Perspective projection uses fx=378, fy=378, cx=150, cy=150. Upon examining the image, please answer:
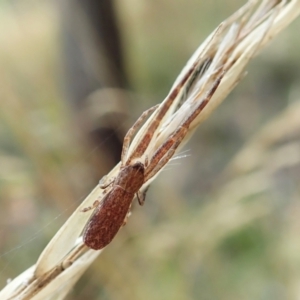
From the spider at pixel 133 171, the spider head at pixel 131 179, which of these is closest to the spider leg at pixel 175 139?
the spider at pixel 133 171

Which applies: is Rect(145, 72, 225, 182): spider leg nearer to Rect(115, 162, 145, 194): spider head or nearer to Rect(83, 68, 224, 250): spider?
Rect(83, 68, 224, 250): spider

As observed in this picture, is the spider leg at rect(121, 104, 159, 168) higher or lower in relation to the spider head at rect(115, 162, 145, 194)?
higher

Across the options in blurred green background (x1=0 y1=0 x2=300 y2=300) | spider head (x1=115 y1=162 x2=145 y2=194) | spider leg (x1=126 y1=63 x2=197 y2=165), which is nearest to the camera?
spider leg (x1=126 y1=63 x2=197 y2=165)

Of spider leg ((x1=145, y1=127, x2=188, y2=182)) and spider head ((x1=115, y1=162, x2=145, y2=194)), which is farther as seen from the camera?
spider head ((x1=115, y1=162, x2=145, y2=194))

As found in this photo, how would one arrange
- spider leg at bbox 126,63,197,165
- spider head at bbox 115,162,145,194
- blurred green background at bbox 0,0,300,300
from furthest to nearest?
1. blurred green background at bbox 0,0,300,300
2. spider head at bbox 115,162,145,194
3. spider leg at bbox 126,63,197,165

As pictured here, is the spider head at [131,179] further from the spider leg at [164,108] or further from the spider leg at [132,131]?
the spider leg at [164,108]

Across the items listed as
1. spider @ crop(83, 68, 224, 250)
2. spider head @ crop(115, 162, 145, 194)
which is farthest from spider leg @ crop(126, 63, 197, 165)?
spider head @ crop(115, 162, 145, 194)

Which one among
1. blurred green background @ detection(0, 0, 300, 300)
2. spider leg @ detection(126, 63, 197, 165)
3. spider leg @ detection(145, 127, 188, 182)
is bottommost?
blurred green background @ detection(0, 0, 300, 300)
